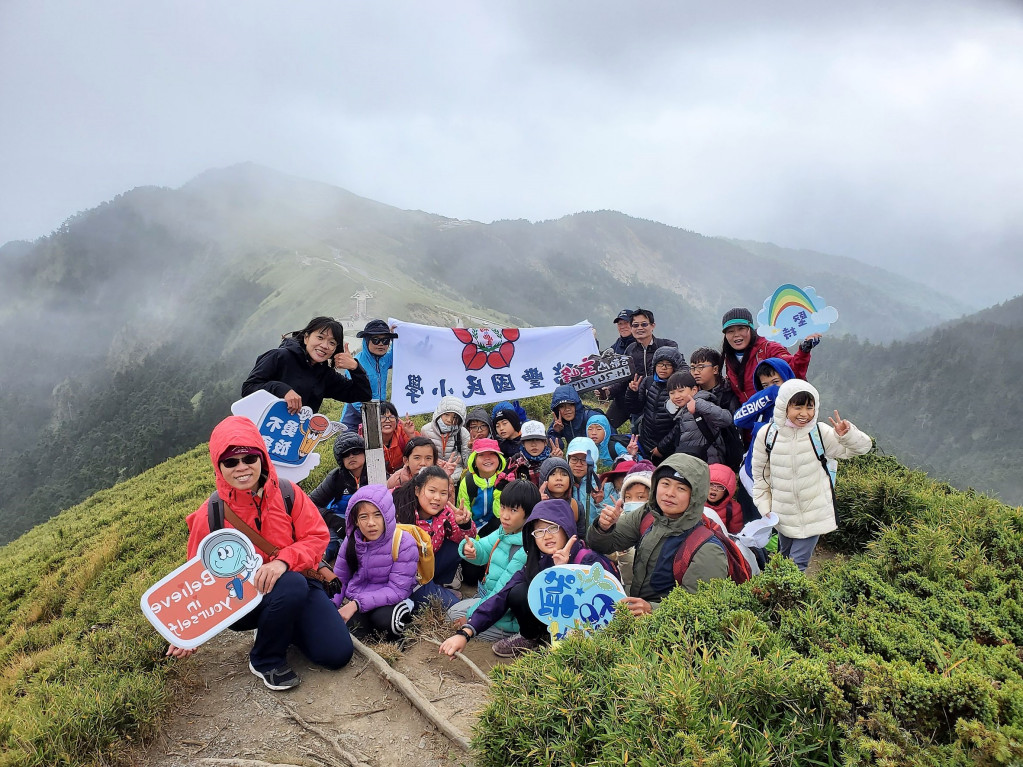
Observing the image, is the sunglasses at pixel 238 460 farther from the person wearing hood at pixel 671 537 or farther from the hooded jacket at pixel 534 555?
the person wearing hood at pixel 671 537

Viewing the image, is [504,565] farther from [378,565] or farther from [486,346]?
[486,346]

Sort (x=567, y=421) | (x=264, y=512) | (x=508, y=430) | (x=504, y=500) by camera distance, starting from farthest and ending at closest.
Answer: (x=567, y=421)
(x=508, y=430)
(x=504, y=500)
(x=264, y=512)

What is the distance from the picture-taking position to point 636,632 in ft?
9.94

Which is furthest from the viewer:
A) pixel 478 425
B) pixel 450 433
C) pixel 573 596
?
pixel 478 425

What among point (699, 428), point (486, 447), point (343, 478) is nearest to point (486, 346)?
point (486, 447)

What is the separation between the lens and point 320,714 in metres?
3.90

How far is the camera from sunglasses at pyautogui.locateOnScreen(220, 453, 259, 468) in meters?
3.81

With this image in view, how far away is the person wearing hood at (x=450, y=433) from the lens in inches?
282

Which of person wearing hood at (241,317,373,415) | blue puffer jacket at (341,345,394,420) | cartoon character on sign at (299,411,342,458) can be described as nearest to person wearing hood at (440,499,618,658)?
cartoon character on sign at (299,411,342,458)

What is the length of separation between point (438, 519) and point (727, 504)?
2881 millimetres

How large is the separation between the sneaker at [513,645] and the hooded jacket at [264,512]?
161cm

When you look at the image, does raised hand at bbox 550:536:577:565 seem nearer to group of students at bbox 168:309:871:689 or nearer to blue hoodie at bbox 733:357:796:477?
group of students at bbox 168:309:871:689

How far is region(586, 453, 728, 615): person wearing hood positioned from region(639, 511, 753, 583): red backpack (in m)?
0.02

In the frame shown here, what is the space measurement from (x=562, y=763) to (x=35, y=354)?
167 metres
